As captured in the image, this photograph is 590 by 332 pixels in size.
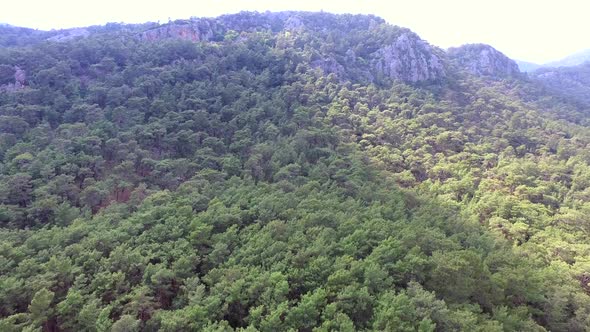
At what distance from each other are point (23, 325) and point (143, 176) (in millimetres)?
16501

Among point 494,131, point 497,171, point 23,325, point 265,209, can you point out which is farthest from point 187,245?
point 494,131

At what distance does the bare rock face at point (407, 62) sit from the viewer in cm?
6159

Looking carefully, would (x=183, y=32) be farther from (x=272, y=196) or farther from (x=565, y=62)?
(x=565, y=62)

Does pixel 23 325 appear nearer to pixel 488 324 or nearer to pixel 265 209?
pixel 265 209

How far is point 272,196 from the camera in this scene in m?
23.7

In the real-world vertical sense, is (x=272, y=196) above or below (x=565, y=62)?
below

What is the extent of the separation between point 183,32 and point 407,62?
38823 mm

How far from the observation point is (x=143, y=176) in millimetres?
28469

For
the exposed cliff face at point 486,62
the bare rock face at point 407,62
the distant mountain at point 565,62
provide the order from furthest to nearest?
the distant mountain at point 565,62
the exposed cliff face at point 486,62
the bare rock face at point 407,62

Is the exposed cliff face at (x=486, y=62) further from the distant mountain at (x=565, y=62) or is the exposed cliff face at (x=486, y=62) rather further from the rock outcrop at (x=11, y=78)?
the distant mountain at (x=565, y=62)

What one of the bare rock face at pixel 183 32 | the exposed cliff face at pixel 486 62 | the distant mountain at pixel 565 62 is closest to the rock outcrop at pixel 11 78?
the bare rock face at pixel 183 32

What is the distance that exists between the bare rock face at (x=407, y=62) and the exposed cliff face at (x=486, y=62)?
18450mm

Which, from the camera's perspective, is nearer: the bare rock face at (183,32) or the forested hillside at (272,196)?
the forested hillside at (272,196)

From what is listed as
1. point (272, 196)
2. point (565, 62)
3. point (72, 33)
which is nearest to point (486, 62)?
point (272, 196)
